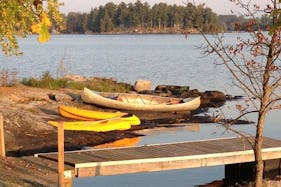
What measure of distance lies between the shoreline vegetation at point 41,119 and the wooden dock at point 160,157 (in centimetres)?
101

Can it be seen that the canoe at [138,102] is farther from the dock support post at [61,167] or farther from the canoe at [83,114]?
the dock support post at [61,167]

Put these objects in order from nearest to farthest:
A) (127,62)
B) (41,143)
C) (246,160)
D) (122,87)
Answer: (246,160) < (41,143) < (122,87) < (127,62)

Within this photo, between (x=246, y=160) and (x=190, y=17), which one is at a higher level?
(x=190, y=17)

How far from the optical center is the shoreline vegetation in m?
14.5

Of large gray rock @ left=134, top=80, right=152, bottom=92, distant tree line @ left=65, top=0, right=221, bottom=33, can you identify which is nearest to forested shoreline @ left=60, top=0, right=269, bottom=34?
distant tree line @ left=65, top=0, right=221, bottom=33

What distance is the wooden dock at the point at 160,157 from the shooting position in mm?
12266

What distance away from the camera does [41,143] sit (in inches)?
750

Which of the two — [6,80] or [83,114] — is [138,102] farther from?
[6,80]

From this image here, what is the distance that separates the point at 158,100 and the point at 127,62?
42.0 m

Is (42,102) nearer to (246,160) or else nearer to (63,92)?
(63,92)

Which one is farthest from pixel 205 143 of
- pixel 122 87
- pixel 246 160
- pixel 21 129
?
pixel 122 87

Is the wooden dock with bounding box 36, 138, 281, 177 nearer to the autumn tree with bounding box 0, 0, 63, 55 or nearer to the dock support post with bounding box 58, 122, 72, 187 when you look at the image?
the dock support post with bounding box 58, 122, 72, 187

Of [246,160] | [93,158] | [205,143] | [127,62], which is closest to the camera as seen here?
[93,158]

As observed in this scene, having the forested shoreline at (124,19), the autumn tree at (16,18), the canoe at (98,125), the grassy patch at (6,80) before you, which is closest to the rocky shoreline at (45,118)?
the canoe at (98,125)
